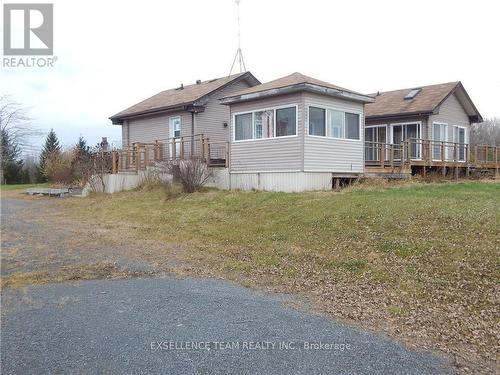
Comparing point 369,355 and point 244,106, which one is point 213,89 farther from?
point 369,355

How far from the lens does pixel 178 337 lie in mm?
4398

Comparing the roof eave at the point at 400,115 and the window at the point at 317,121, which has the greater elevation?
the roof eave at the point at 400,115

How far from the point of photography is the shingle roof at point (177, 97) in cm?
2134

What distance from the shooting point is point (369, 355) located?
160 inches

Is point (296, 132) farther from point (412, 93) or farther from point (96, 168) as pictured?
point (412, 93)

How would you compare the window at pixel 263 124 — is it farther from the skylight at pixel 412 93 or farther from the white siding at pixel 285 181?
the skylight at pixel 412 93

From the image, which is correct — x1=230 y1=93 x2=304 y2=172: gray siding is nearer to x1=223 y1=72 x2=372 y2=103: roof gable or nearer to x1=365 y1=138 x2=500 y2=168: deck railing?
x1=223 y1=72 x2=372 y2=103: roof gable

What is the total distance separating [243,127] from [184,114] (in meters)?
5.75

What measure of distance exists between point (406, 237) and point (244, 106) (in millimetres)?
9921

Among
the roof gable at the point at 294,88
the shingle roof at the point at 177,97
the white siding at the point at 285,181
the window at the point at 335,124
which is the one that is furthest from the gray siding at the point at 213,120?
the window at the point at 335,124

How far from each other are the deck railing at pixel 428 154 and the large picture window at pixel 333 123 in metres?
1.09

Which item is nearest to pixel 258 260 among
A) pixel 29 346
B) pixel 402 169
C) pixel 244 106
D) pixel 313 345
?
pixel 313 345

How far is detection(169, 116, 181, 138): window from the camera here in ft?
71.7

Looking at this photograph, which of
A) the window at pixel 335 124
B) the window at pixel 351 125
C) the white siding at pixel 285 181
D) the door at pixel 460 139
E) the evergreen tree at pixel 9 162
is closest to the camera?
the white siding at pixel 285 181
